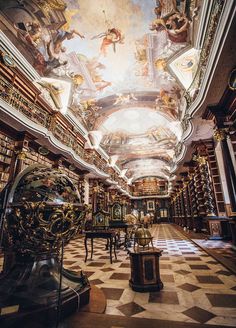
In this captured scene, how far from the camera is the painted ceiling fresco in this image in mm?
6414

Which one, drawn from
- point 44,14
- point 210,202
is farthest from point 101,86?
point 210,202

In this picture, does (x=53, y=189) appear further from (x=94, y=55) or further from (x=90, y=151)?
(x=90, y=151)

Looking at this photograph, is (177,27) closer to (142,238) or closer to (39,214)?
(142,238)

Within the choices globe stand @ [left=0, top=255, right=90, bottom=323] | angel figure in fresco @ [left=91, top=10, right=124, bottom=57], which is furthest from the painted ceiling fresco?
globe stand @ [left=0, top=255, right=90, bottom=323]

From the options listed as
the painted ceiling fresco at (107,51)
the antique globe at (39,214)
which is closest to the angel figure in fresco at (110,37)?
the painted ceiling fresco at (107,51)

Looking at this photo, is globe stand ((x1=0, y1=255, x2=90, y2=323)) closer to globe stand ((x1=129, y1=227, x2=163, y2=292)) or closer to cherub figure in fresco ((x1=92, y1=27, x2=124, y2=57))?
globe stand ((x1=129, y1=227, x2=163, y2=292))

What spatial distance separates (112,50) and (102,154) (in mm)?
9648

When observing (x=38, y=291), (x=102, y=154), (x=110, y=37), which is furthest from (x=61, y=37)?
A: (x=102, y=154)

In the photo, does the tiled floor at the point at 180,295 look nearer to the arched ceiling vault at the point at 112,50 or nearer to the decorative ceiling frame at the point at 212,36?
the decorative ceiling frame at the point at 212,36

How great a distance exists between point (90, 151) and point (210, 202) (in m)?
8.98

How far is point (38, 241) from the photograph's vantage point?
162 centimetres

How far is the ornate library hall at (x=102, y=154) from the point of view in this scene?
160 centimetres

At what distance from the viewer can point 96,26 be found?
7.44 metres

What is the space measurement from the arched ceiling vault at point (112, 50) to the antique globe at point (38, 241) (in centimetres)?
552
